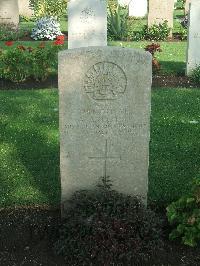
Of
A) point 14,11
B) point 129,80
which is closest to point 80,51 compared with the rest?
point 129,80

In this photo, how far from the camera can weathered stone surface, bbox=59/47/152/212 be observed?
4074 millimetres

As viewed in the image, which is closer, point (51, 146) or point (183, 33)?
point (51, 146)

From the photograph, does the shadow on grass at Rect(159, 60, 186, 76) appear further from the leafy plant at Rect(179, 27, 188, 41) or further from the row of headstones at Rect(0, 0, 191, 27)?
the row of headstones at Rect(0, 0, 191, 27)

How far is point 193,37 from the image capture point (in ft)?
33.7

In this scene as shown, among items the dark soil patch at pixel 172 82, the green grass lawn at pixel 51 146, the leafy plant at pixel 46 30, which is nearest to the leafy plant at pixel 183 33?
the leafy plant at pixel 46 30

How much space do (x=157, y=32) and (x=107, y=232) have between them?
12.9 meters

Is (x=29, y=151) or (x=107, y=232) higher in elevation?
(x=29, y=151)

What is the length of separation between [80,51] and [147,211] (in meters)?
1.45

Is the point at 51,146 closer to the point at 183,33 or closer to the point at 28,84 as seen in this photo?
the point at 28,84

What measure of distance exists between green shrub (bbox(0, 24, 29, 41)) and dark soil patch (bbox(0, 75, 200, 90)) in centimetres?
599

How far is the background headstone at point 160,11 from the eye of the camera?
16.4 metres

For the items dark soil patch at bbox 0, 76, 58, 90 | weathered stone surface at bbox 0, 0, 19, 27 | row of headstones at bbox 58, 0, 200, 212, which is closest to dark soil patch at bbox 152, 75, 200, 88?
dark soil patch at bbox 0, 76, 58, 90

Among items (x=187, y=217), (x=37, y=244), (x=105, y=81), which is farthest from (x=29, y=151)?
(x=187, y=217)

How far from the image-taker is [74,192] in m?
4.47
